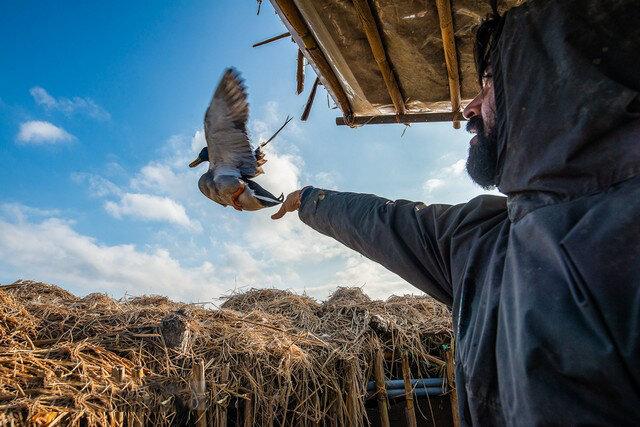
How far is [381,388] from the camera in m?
5.23

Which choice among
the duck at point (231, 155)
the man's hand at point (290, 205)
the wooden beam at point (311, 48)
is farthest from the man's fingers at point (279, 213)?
the wooden beam at point (311, 48)

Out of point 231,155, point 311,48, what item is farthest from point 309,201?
point 231,155

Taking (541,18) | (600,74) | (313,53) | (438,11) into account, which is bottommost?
(600,74)

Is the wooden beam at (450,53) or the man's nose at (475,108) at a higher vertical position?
the wooden beam at (450,53)

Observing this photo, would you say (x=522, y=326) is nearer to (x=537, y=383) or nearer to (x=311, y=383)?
(x=537, y=383)

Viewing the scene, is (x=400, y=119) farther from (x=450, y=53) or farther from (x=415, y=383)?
(x=415, y=383)

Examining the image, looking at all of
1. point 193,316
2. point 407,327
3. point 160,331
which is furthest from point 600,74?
point 407,327

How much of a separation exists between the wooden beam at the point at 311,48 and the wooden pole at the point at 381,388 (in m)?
3.74

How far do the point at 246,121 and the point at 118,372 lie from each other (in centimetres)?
263

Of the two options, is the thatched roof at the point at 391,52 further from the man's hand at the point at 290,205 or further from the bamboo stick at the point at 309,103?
the man's hand at the point at 290,205

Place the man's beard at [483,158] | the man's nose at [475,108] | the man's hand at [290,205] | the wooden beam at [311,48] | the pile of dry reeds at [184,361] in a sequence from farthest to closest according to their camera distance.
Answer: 1. the pile of dry reeds at [184,361]
2. the man's hand at [290,205]
3. the wooden beam at [311,48]
4. the man's nose at [475,108]
5. the man's beard at [483,158]

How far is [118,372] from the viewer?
12.1ft

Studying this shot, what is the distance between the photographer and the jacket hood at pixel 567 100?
0.87 m

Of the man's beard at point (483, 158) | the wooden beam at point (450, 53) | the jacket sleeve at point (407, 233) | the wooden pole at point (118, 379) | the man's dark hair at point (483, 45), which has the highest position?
the wooden beam at point (450, 53)
